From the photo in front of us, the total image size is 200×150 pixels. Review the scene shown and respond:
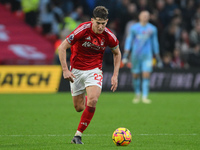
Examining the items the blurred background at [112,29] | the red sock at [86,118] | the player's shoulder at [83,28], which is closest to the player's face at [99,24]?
the player's shoulder at [83,28]

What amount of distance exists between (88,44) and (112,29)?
1272 centimetres

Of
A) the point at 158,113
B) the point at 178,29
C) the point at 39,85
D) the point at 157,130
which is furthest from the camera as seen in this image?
the point at 178,29

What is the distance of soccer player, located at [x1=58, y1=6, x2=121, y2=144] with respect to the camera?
23.8 feet

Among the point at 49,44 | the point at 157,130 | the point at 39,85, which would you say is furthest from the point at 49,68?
the point at 157,130

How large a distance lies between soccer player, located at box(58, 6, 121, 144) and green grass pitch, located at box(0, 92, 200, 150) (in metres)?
0.55

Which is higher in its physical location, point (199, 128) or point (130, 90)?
point (199, 128)

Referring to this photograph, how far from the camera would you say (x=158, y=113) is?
1177cm

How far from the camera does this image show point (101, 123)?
9836 mm

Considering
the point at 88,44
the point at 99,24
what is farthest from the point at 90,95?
the point at 99,24

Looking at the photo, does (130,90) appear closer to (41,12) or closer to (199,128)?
(41,12)

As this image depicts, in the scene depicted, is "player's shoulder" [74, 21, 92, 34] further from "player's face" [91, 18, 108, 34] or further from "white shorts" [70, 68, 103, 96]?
"white shorts" [70, 68, 103, 96]

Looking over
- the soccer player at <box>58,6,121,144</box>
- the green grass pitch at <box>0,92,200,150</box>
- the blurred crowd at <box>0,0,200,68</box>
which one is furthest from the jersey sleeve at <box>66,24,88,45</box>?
the blurred crowd at <box>0,0,200,68</box>

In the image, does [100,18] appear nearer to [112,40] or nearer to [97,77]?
[112,40]

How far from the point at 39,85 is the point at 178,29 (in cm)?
672
